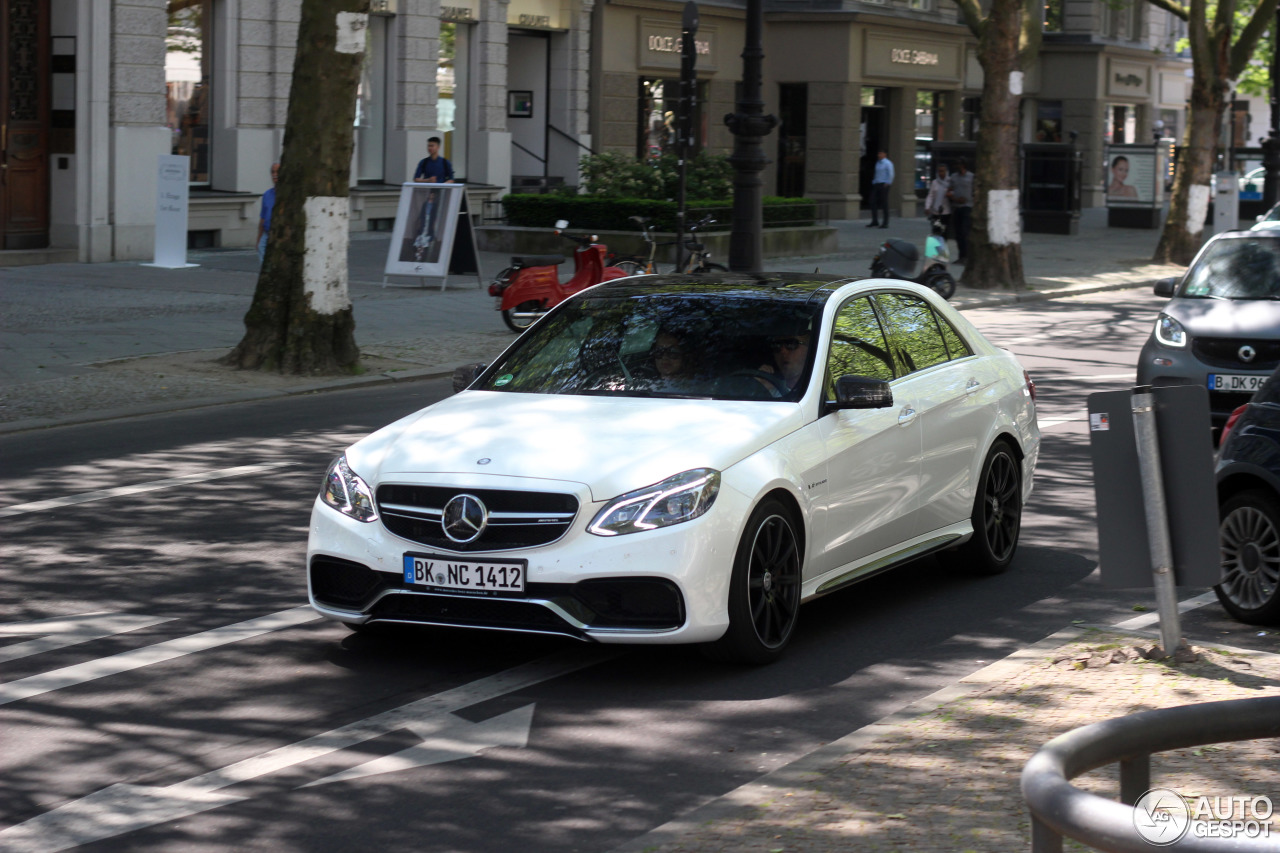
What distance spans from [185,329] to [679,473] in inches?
495

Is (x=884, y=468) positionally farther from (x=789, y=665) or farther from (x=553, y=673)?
(x=553, y=673)

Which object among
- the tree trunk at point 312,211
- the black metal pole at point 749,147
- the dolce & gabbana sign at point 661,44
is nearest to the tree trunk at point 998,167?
the black metal pole at point 749,147

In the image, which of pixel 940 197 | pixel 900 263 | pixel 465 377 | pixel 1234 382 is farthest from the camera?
pixel 940 197

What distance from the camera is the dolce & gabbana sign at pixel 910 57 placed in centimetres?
4334

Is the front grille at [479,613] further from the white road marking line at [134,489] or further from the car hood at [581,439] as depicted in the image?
the white road marking line at [134,489]

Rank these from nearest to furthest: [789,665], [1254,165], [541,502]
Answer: [541,502], [789,665], [1254,165]

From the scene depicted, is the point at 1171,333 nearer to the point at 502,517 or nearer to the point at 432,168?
the point at 502,517

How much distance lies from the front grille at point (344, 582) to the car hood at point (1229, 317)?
307 inches

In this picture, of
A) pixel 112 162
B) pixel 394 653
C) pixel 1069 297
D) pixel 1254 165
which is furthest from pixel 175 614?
pixel 1254 165

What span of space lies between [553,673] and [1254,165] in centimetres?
5756

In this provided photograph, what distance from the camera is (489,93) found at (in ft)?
112

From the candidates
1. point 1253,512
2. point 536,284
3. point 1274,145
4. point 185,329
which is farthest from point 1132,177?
point 1253,512

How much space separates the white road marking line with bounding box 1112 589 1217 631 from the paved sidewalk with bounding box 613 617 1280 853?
23.3 inches

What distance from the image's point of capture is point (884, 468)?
23.8ft
